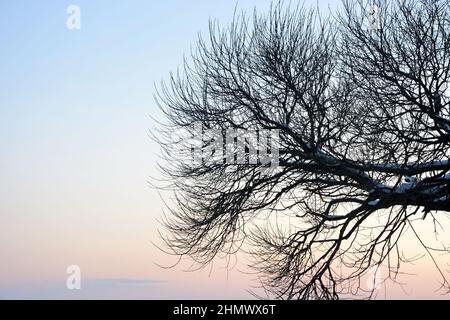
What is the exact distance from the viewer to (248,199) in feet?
48.6

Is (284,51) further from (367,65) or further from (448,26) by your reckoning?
(448,26)

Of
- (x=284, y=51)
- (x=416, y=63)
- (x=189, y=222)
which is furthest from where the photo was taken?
(x=189, y=222)

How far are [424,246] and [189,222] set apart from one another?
15.7ft

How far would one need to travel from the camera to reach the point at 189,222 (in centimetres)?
1539

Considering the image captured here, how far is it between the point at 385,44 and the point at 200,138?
4.17 m

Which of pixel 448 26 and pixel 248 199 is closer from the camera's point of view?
pixel 448 26

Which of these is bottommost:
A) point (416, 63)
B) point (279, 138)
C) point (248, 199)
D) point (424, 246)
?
point (424, 246)
